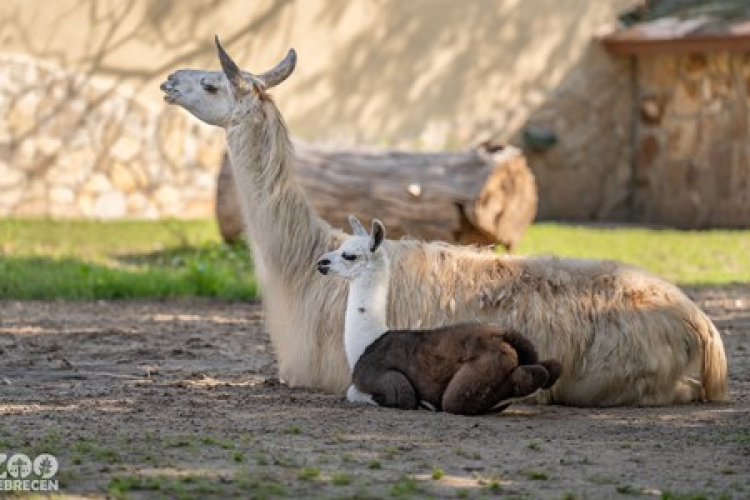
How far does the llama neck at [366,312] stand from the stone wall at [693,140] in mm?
11459

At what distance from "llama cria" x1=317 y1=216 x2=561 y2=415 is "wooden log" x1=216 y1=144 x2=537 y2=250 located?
5872 mm

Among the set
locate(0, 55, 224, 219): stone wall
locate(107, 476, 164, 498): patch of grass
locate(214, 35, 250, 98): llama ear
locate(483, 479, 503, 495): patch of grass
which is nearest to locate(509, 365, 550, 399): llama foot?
locate(483, 479, 503, 495): patch of grass

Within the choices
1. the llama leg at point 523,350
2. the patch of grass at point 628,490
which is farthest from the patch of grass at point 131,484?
the llama leg at point 523,350

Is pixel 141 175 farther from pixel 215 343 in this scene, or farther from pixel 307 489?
pixel 307 489

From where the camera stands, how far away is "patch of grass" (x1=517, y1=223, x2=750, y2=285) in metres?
13.7

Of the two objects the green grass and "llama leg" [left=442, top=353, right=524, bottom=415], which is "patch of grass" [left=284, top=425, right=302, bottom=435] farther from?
the green grass

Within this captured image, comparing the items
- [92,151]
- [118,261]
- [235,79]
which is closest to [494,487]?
[235,79]

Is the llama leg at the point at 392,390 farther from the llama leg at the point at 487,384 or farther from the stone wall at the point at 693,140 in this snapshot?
the stone wall at the point at 693,140

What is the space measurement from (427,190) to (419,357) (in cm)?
639

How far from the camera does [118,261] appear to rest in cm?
1362

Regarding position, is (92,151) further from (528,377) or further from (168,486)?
(168,486)

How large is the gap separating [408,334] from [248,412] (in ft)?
2.48

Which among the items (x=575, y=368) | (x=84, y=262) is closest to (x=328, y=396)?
(x=575, y=368)

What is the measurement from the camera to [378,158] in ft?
44.8
